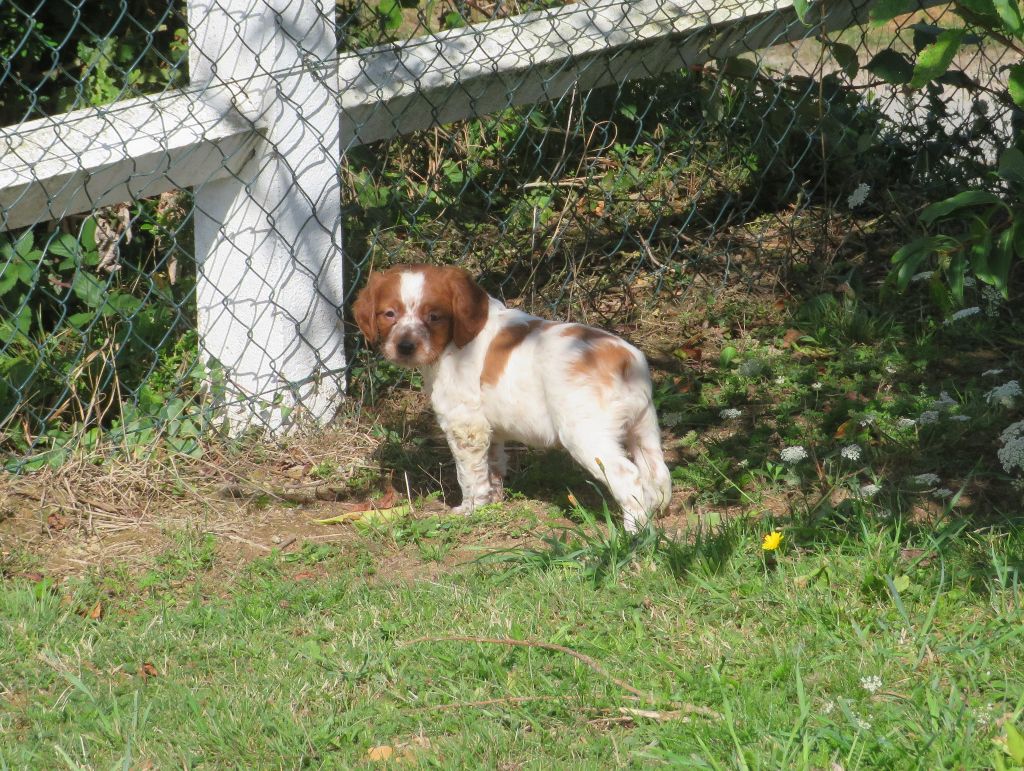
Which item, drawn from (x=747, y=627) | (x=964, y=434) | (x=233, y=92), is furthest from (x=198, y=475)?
(x=964, y=434)

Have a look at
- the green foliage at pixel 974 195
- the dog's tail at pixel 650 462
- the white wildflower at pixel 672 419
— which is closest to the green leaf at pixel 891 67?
the green foliage at pixel 974 195

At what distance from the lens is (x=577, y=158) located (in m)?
6.66

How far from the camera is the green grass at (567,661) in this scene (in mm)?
2777

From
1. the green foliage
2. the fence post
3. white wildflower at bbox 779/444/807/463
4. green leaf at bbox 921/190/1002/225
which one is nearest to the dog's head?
the fence post

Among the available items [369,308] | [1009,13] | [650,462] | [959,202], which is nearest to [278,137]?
[369,308]

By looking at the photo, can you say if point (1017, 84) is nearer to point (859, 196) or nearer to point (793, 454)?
point (793, 454)

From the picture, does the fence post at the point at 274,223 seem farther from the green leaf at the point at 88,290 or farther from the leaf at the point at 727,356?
the leaf at the point at 727,356

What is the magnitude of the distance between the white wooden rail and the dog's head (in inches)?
24.6

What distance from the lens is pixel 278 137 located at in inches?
186

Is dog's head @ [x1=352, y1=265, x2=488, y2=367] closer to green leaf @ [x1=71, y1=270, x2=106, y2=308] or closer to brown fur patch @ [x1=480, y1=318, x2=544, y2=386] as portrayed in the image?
brown fur patch @ [x1=480, y1=318, x2=544, y2=386]

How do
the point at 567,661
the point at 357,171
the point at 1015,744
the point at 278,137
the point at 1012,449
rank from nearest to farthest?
the point at 1015,744 → the point at 567,661 → the point at 1012,449 → the point at 278,137 → the point at 357,171

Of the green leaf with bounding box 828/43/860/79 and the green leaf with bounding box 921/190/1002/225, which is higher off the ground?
the green leaf with bounding box 828/43/860/79

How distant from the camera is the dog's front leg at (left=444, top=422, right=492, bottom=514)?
4512 millimetres

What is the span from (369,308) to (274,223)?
0.65 metres
